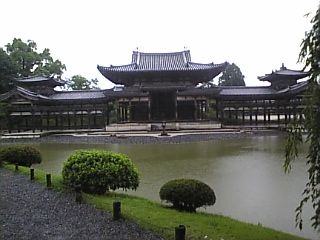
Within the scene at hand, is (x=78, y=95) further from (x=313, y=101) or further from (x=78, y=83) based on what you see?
(x=313, y=101)

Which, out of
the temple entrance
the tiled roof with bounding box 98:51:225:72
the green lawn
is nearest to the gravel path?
the green lawn

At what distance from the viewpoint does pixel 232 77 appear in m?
65.0

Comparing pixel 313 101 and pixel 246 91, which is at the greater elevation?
pixel 246 91

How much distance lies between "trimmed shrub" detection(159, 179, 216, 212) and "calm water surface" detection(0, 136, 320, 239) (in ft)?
2.51

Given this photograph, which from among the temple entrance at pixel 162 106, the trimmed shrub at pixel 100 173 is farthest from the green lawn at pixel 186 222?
the temple entrance at pixel 162 106

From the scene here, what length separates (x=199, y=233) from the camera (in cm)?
581

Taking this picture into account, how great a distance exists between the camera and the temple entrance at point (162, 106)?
38.3 metres

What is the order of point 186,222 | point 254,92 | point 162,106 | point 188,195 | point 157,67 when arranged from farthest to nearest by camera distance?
point 162,106, point 157,67, point 254,92, point 188,195, point 186,222

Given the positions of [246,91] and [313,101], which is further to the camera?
[246,91]

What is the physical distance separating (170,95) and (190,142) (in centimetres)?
1519

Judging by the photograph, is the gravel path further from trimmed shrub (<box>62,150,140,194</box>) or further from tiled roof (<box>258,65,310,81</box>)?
tiled roof (<box>258,65,310,81</box>)

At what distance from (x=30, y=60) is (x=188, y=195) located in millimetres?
49722

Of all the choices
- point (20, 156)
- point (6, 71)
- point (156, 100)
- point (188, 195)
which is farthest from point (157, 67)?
point (188, 195)

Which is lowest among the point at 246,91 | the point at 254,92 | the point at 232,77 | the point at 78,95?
the point at 254,92
